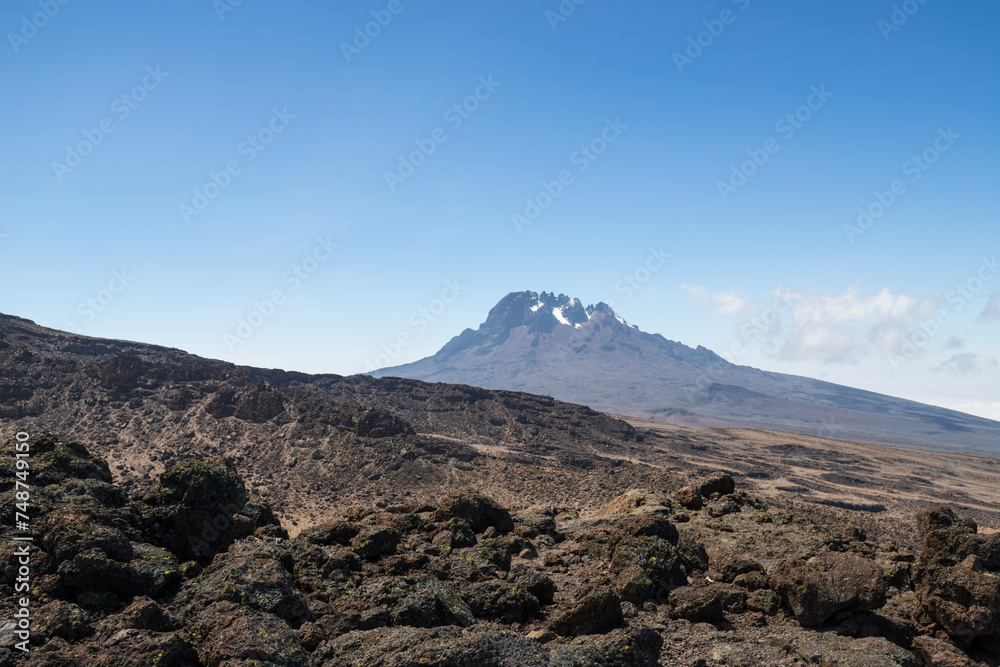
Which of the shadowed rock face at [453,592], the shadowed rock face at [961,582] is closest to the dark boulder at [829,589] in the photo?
the shadowed rock face at [453,592]

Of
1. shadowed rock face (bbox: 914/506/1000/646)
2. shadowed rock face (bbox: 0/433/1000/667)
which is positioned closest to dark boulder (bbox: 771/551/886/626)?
shadowed rock face (bbox: 0/433/1000/667)

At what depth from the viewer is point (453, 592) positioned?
405 inches

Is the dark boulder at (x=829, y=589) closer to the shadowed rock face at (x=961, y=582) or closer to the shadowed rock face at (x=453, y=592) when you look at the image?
the shadowed rock face at (x=453, y=592)

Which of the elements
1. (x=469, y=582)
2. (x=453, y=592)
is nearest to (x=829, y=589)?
(x=469, y=582)

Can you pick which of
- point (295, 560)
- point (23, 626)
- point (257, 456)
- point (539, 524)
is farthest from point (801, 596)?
point (257, 456)

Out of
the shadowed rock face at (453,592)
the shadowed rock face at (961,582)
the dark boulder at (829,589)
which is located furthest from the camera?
the dark boulder at (829,589)

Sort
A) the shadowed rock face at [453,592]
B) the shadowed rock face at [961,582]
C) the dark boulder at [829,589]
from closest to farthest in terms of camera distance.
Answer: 1. the shadowed rock face at [453,592]
2. the shadowed rock face at [961,582]
3. the dark boulder at [829,589]

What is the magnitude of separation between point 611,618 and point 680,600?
6.48 feet

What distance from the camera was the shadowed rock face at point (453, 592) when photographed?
7355mm

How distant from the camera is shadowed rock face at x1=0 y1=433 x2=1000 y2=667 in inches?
290

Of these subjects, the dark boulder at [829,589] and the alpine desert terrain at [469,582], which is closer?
the alpine desert terrain at [469,582]

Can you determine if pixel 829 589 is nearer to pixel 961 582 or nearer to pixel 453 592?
pixel 961 582

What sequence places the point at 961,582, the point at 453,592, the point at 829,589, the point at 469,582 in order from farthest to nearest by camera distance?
the point at 469,582
the point at 453,592
the point at 829,589
the point at 961,582

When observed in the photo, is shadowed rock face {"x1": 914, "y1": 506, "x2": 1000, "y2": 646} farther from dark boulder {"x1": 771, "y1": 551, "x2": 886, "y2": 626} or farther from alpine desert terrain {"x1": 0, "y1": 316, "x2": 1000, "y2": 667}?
dark boulder {"x1": 771, "y1": 551, "x2": 886, "y2": 626}
